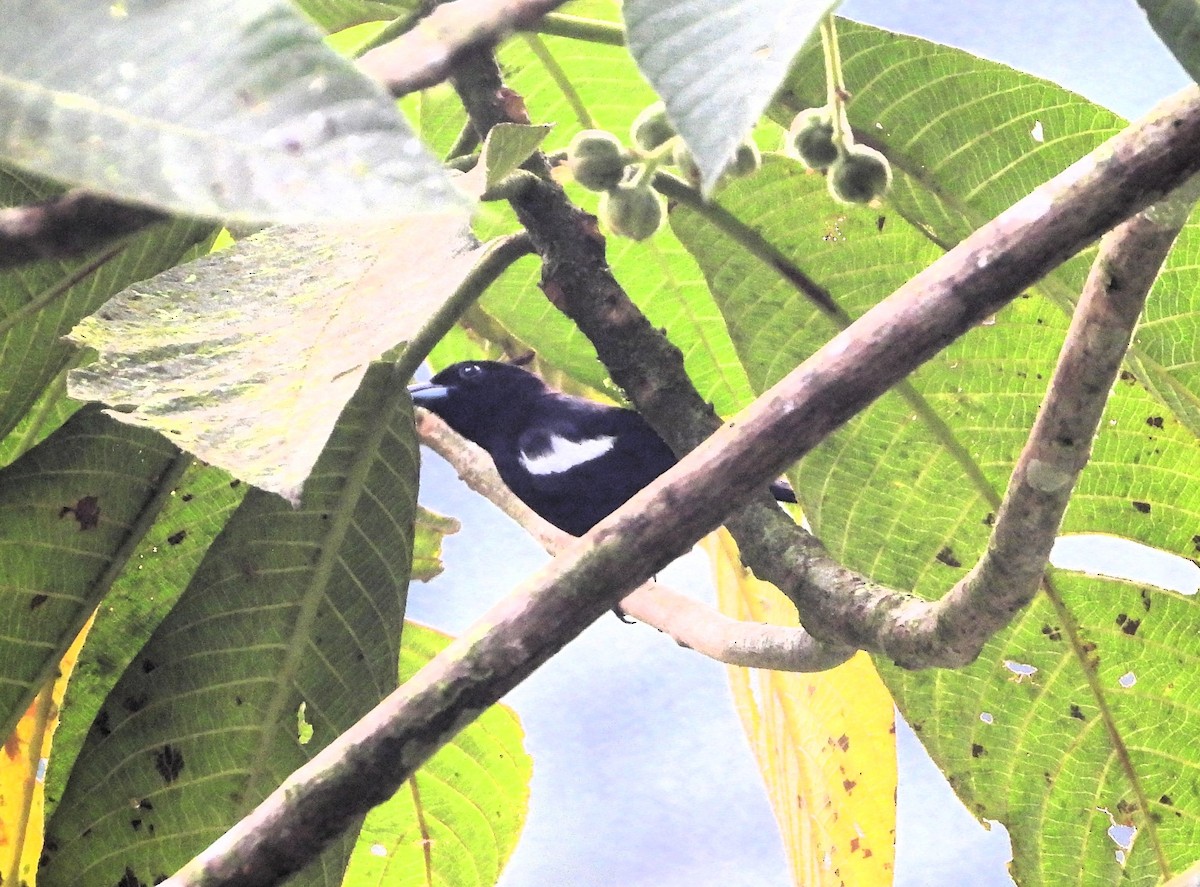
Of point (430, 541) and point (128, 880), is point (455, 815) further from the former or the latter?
point (128, 880)

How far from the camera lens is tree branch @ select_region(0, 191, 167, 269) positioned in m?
0.36

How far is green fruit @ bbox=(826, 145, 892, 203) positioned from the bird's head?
3.33ft

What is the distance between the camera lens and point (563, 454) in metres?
1.64

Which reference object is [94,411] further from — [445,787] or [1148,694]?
[1148,694]

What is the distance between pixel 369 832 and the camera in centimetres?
142

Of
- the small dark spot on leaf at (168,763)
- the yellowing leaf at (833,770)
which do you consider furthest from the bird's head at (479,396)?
the small dark spot on leaf at (168,763)

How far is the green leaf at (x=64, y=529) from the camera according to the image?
955 mm

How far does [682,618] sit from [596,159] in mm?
435

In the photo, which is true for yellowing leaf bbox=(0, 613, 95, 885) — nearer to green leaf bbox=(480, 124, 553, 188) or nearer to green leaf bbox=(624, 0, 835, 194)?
green leaf bbox=(480, 124, 553, 188)

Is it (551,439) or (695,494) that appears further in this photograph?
(551,439)

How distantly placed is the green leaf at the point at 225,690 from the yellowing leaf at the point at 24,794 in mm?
151

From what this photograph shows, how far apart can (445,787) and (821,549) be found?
80cm

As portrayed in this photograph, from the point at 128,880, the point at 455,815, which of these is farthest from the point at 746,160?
the point at 455,815

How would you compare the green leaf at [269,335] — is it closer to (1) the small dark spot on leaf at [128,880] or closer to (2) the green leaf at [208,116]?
(2) the green leaf at [208,116]
